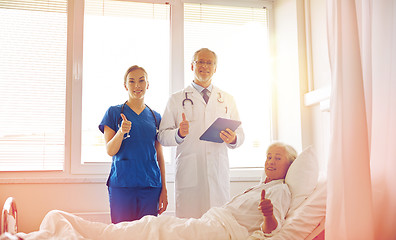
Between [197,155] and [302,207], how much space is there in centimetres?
90

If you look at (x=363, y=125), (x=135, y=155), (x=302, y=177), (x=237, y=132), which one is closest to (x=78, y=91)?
(x=135, y=155)

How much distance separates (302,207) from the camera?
1814mm

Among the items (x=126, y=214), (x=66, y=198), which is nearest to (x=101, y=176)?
(x=66, y=198)

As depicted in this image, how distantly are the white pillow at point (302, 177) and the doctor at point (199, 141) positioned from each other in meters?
0.50

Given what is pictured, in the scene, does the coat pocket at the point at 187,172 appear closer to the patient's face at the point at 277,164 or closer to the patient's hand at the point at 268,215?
the patient's face at the point at 277,164

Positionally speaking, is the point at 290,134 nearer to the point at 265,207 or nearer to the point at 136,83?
the point at 136,83

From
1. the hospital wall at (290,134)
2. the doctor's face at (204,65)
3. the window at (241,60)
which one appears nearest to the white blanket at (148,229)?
the doctor's face at (204,65)

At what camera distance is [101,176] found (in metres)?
3.13

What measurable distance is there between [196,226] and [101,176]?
164 centimetres

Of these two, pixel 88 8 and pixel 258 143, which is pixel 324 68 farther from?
pixel 88 8

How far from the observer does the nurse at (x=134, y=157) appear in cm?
233

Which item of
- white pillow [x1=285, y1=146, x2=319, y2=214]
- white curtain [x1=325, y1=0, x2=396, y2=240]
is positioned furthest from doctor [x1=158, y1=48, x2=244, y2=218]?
white curtain [x1=325, y1=0, x2=396, y2=240]

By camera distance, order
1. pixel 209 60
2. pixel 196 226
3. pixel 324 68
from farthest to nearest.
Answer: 1. pixel 324 68
2. pixel 209 60
3. pixel 196 226

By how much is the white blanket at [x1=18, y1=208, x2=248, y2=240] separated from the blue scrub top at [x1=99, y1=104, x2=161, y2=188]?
0.62 metres
